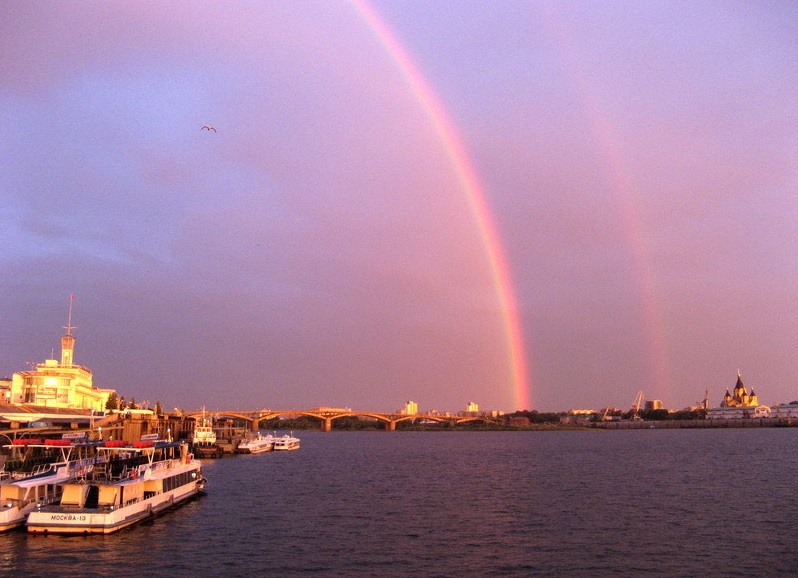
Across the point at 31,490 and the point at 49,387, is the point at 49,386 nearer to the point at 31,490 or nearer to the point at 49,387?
the point at 49,387

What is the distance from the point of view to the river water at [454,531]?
120ft

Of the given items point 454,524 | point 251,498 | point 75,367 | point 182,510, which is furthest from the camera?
point 75,367

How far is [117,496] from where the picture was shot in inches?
1784

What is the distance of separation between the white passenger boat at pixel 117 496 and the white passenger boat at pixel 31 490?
1138 millimetres

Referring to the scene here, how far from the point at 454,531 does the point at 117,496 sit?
21067mm

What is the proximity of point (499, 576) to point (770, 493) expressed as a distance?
42.6m

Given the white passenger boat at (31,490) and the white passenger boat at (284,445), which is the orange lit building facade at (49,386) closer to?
the white passenger boat at (284,445)

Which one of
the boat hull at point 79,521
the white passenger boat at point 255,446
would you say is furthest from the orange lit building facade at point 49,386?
the boat hull at point 79,521

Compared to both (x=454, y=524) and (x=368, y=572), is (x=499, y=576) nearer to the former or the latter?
(x=368, y=572)

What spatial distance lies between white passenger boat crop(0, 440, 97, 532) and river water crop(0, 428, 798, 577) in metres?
1.44

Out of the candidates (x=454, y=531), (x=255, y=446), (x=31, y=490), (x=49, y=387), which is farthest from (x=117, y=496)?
(x=49, y=387)

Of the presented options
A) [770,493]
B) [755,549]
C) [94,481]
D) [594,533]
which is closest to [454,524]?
[594,533]

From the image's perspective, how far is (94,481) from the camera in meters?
45.2

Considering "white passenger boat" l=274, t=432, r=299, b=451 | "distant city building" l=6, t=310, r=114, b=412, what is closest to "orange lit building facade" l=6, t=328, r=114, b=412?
"distant city building" l=6, t=310, r=114, b=412
